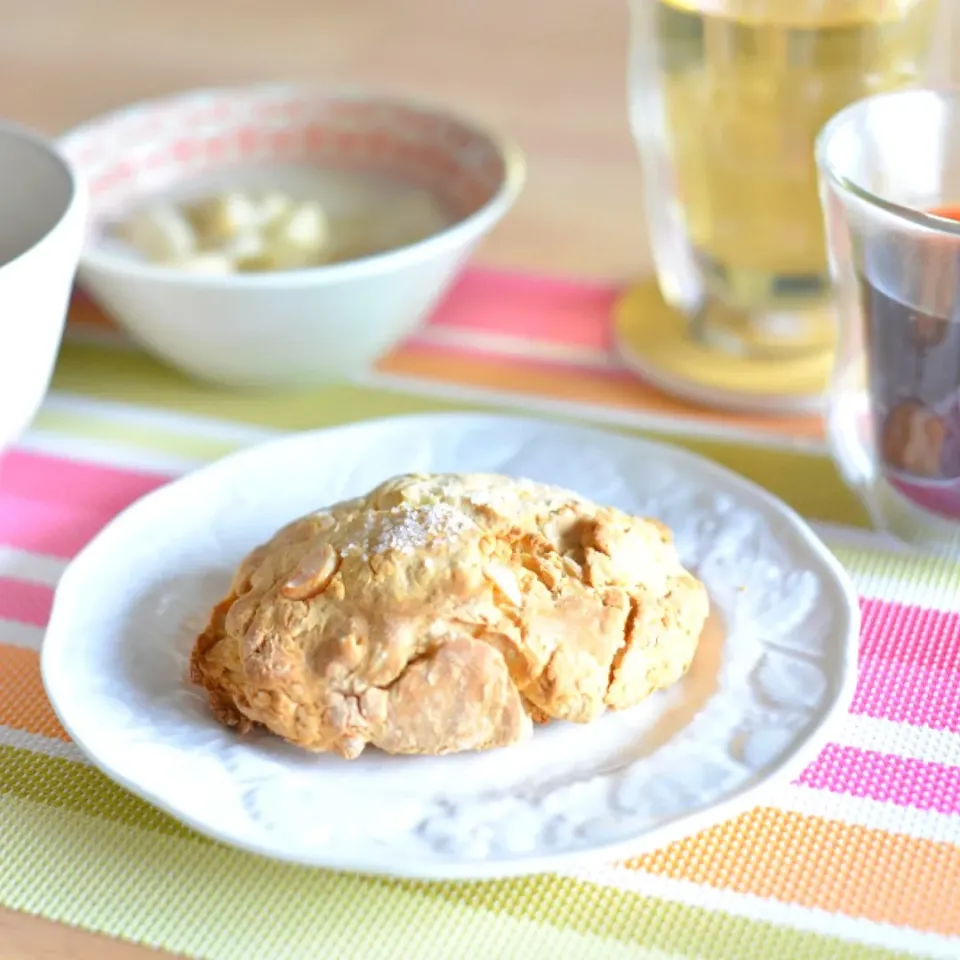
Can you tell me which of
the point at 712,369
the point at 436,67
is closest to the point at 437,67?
the point at 436,67

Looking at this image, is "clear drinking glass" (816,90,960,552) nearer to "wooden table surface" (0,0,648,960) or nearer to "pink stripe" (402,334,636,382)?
"pink stripe" (402,334,636,382)

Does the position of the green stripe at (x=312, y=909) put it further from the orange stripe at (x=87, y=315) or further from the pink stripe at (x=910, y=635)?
the orange stripe at (x=87, y=315)

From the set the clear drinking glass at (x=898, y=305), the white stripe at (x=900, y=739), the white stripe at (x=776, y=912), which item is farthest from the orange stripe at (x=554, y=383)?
the white stripe at (x=776, y=912)

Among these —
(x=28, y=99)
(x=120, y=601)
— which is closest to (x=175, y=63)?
(x=28, y=99)

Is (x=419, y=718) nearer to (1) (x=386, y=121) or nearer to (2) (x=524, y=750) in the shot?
(2) (x=524, y=750)

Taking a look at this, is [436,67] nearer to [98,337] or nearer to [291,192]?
[291,192]

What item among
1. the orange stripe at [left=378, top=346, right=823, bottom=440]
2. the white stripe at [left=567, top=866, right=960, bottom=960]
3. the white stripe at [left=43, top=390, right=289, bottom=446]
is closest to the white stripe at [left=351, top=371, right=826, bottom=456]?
the orange stripe at [left=378, top=346, right=823, bottom=440]
